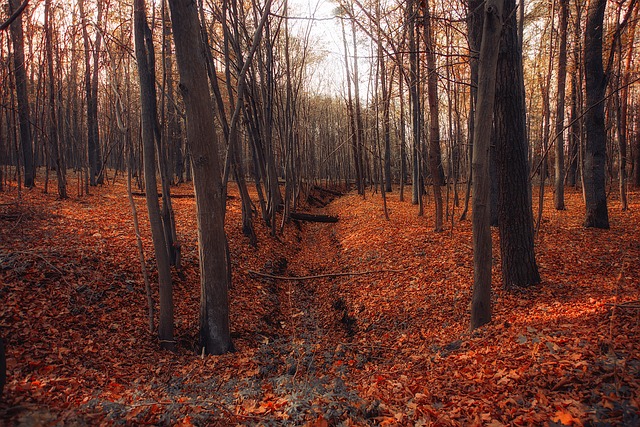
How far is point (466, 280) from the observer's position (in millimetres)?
6629

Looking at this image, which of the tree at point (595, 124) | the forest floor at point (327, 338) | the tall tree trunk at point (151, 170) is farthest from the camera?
the tree at point (595, 124)

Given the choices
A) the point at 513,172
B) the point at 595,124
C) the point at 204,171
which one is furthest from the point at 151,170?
the point at 595,124

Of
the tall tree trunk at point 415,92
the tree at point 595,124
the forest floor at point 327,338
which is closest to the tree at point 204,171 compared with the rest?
the forest floor at point 327,338

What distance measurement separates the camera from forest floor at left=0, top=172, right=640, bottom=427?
110 inches

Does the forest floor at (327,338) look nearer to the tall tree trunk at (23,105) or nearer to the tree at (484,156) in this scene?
the tree at (484,156)

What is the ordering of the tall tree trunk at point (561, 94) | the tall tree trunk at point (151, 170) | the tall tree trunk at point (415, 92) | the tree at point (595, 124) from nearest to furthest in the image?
the tall tree trunk at point (151, 170) < the tall tree trunk at point (415, 92) < the tree at point (595, 124) < the tall tree trunk at point (561, 94)

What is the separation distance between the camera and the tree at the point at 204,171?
4418mm

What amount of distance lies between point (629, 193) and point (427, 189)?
1007cm

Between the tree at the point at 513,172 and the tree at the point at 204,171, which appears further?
the tree at the point at 513,172

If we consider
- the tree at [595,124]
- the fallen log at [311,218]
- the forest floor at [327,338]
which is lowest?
the forest floor at [327,338]

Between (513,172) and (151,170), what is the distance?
5727mm

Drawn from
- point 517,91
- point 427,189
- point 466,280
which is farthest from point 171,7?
point 427,189

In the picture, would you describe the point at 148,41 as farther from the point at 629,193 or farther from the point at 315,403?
the point at 629,193

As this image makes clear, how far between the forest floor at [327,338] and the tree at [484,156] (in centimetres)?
44
